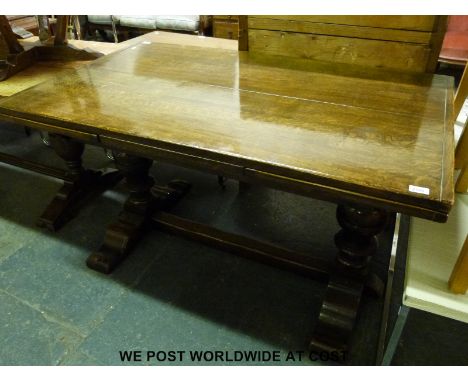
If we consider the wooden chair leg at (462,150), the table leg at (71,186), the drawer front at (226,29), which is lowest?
the table leg at (71,186)

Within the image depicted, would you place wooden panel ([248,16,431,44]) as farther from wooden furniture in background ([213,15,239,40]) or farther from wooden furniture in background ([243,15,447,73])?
wooden furniture in background ([213,15,239,40])

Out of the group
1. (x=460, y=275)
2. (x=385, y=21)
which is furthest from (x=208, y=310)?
(x=385, y=21)

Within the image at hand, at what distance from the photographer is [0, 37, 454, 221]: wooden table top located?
96cm

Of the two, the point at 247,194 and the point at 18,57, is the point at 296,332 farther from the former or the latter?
the point at 18,57

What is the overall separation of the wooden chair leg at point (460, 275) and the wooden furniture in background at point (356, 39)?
3.21 feet

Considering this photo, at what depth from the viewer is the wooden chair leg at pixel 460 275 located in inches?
36.4

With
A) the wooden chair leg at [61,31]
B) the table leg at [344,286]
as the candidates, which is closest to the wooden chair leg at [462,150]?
the table leg at [344,286]

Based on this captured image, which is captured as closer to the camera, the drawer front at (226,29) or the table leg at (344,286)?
the table leg at (344,286)

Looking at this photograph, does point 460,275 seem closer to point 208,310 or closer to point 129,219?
point 208,310

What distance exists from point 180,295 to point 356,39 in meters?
1.41

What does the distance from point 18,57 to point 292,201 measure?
192cm

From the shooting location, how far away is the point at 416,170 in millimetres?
954

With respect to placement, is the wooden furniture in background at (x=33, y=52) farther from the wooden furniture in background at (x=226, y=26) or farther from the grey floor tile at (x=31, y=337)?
the wooden furniture in background at (x=226, y=26)

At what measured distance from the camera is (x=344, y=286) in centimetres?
152
